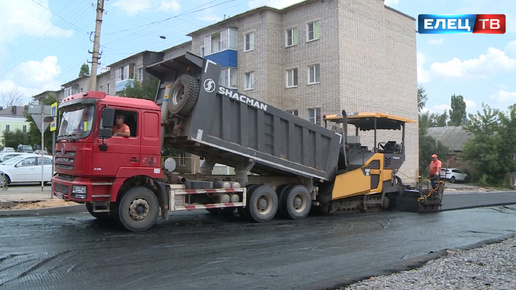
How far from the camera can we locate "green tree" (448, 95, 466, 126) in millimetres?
86188

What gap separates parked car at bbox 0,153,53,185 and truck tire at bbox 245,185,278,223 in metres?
12.1

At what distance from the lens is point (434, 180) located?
1341 centimetres

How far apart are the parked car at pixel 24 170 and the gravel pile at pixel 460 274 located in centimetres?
1687

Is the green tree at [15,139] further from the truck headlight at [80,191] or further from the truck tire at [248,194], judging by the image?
the truck headlight at [80,191]

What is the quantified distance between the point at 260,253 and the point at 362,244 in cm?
210

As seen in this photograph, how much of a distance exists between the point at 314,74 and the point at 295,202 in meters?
18.0

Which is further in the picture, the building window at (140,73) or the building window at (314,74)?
the building window at (140,73)

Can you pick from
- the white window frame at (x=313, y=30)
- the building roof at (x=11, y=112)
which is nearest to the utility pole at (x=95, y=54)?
the white window frame at (x=313, y=30)

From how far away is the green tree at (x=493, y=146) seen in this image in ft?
121

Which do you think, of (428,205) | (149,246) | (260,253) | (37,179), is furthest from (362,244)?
(37,179)

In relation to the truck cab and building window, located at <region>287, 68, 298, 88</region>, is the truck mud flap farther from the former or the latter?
building window, located at <region>287, 68, 298, 88</region>

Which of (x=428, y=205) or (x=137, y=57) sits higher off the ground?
(x=137, y=57)

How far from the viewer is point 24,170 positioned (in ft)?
62.4

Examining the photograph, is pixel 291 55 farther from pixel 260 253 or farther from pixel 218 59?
pixel 260 253
